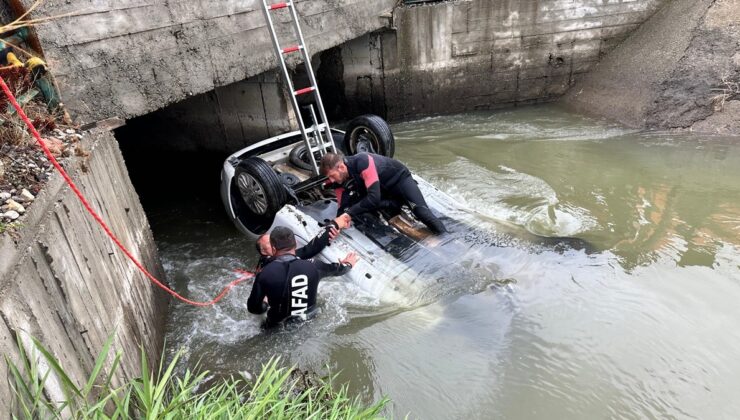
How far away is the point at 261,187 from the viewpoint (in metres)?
5.37

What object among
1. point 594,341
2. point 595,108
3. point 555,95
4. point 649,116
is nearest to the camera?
point 594,341

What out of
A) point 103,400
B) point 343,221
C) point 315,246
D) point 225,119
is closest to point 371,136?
point 343,221

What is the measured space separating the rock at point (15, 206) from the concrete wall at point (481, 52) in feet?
26.9

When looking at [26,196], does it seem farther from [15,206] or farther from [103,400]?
[103,400]

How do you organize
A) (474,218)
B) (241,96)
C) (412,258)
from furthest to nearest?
(241,96) → (474,218) → (412,258)

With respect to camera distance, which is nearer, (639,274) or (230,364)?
(230,364)

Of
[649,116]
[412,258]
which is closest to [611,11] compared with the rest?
[649,116]

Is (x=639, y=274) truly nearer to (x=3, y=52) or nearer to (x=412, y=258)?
(x=412, y=258)

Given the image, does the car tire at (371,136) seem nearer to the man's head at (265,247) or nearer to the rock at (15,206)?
the man's head at (265,247)

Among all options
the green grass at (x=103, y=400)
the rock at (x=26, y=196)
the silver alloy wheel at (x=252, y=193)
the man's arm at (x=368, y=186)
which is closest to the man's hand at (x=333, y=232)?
the man's arm at (x=368, y=186)

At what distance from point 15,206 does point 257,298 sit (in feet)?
5.93

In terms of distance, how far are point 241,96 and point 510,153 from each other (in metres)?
4.61

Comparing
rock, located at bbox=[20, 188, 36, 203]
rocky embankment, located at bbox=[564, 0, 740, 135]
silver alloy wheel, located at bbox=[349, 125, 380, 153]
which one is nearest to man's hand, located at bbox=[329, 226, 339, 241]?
silver alloy wheel, located at bbox=[349, 125, 380, 153]

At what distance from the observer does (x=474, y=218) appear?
209 inches
